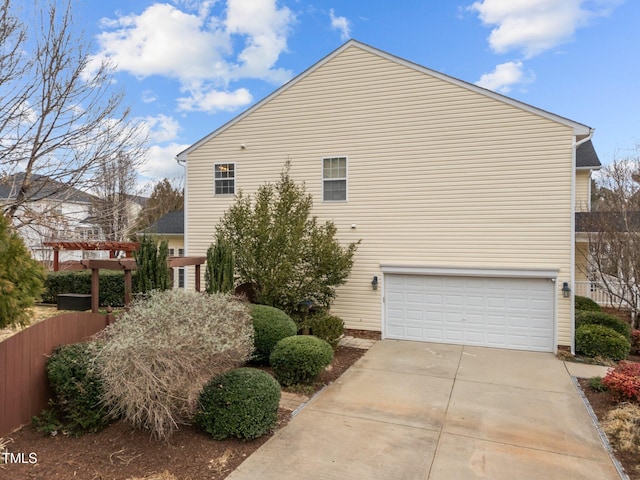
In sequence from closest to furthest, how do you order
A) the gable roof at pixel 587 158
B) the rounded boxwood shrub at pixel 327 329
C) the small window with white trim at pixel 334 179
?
the rounded boxwood shrub at pixel 327 329 < the small window with white trim at pixel 334 179 < the gable roof at pixel 587 158

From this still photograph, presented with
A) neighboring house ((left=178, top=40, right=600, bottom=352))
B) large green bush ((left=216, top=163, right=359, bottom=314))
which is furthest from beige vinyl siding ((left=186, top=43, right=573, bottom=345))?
large green bush ((left=216, top=163, right=359, bottom=314))

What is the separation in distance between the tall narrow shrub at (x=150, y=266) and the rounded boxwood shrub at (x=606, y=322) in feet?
32.7

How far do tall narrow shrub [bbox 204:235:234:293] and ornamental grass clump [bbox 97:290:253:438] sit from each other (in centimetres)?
345

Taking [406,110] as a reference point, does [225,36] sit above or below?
above

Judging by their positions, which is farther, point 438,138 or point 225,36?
point 225,36

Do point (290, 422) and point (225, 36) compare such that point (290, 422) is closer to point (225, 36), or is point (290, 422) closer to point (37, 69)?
point (37, 69)

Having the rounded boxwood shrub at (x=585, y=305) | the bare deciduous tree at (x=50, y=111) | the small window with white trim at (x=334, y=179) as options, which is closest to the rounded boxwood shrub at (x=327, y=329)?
the small window with white trim at (x=334, y=179)

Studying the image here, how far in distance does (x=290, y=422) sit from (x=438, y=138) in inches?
321

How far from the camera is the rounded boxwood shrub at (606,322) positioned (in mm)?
9523

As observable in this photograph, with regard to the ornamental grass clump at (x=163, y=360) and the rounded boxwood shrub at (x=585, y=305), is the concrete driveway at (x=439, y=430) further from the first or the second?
the rounded boxwood shrub at (x=585, y=305)

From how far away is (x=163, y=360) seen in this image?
4367mm

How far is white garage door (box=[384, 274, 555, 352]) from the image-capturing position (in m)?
9.88

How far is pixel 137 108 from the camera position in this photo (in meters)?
7.41

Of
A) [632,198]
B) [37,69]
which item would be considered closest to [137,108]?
[37,69]
